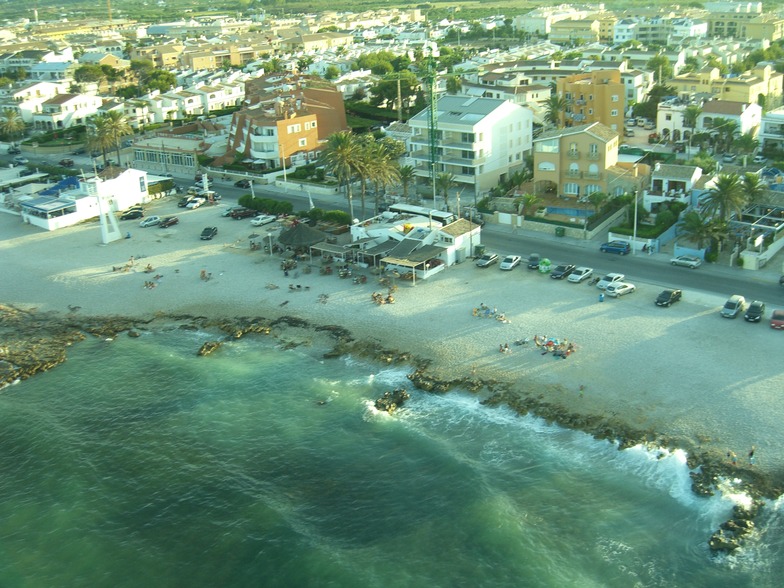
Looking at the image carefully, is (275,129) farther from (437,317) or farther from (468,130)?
(437,317)

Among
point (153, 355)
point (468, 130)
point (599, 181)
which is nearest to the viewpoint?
point (153, 355)

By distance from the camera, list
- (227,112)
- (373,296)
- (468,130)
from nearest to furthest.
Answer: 1. (373,296)
2. (468,130)
3. (227,112)

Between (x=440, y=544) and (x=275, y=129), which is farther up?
(x=275, y=129)

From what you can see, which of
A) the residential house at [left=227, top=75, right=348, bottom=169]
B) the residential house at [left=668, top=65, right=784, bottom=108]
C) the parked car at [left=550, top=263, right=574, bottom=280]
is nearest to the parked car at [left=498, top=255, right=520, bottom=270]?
the parked car at [left=550, top=263, right=574, bottom=280]

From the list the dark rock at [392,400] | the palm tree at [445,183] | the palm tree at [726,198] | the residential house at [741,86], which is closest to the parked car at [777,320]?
the palm tree at [726,198]

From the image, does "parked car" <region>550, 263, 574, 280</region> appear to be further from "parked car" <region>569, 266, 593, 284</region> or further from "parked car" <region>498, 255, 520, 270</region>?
"parked car" <region>498, 255, 520, 270</region>

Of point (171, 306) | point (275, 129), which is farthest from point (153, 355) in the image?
point (275, 129)

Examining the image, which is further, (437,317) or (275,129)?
(275,129)
